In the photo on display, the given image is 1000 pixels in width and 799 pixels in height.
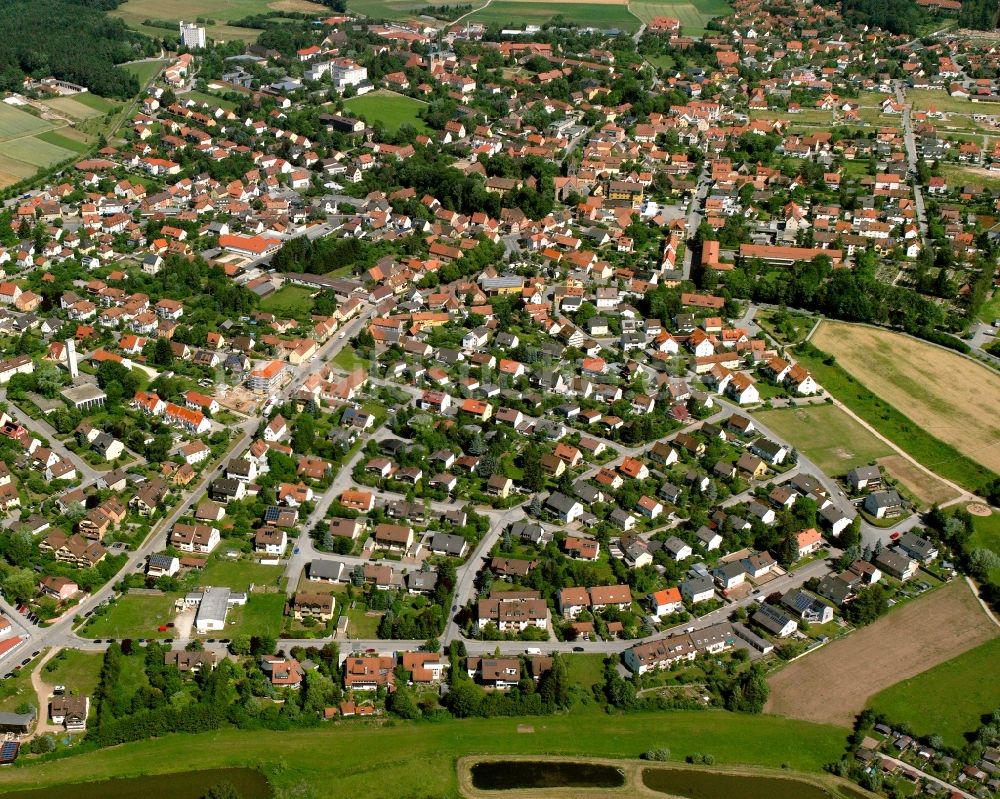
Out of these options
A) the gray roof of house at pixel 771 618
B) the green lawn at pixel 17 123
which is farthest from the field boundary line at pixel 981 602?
the green lawn at pixel 17 123

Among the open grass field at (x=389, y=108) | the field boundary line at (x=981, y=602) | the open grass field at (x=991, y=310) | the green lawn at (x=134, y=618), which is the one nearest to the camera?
the green lawn at (x=134, y=618)

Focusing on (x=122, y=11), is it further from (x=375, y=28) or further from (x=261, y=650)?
(x=261, y=650)

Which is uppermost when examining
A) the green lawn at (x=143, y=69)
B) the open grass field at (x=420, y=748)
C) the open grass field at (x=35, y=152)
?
the green lawn at (x=143, y=69)

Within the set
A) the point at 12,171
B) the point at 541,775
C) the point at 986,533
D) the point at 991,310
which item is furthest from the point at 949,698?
the point at 12,171

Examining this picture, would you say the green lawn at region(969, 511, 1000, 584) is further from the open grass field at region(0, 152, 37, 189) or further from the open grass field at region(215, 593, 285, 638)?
the open grass field at region(0, 152, 37, 189)

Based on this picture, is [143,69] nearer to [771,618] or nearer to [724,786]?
[771,618]

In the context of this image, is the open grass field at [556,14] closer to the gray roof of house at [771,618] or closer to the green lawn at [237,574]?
the green lawn at [237,574]
